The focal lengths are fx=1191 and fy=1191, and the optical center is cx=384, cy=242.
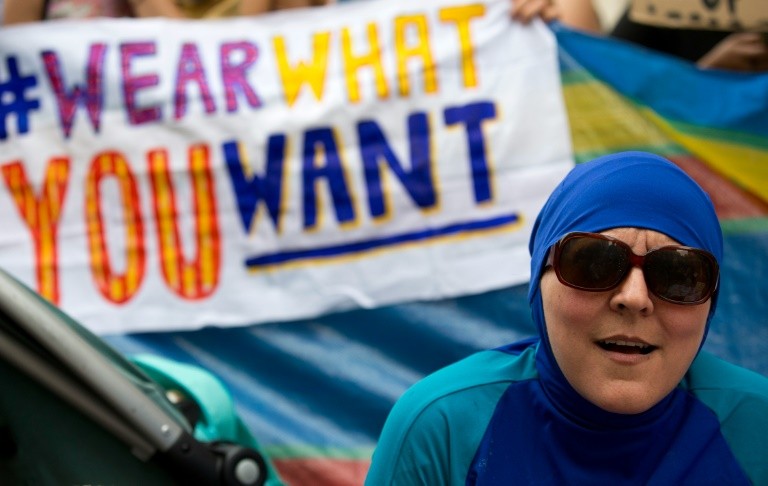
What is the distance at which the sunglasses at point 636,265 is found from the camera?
1.78 m

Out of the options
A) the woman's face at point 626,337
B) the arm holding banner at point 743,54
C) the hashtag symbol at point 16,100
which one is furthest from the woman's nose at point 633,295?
the hashtag symbol at point 16,100

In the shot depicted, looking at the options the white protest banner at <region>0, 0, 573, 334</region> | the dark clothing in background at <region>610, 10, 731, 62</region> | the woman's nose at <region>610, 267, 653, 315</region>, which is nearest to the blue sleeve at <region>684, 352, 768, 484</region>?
the woman's nose at <region>610, 267, 653, 315</region>

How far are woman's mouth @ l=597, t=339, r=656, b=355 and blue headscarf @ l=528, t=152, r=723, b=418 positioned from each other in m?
0.12

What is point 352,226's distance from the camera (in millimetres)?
3809

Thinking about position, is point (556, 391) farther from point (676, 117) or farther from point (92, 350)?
point (676, 117)

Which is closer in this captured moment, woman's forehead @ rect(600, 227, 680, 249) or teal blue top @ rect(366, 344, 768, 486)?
woman's forehead @ rect(600, 227, 680, 249)

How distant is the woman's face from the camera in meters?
1.80

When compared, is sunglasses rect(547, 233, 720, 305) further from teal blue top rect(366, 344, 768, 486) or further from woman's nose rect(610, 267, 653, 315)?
teal blue top rect(366, 344, 768, 486)

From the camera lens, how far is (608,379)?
1.82 m

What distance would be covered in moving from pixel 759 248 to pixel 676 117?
49 centimetres

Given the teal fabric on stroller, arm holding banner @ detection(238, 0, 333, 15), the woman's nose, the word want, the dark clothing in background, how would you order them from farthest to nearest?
1. the dark clothing in background
2. arm holding banner @ detection(238, 0, 333, 15)
3. the word want
4. the teal fabric on stroller
5. the woman's nose

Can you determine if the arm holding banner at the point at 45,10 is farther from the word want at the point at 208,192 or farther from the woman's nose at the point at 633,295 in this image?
the woman's nose at the point at 633,295

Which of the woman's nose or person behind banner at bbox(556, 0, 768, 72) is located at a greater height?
the woman's nose

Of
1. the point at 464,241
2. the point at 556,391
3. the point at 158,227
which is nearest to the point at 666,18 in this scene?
the point at 464,241
